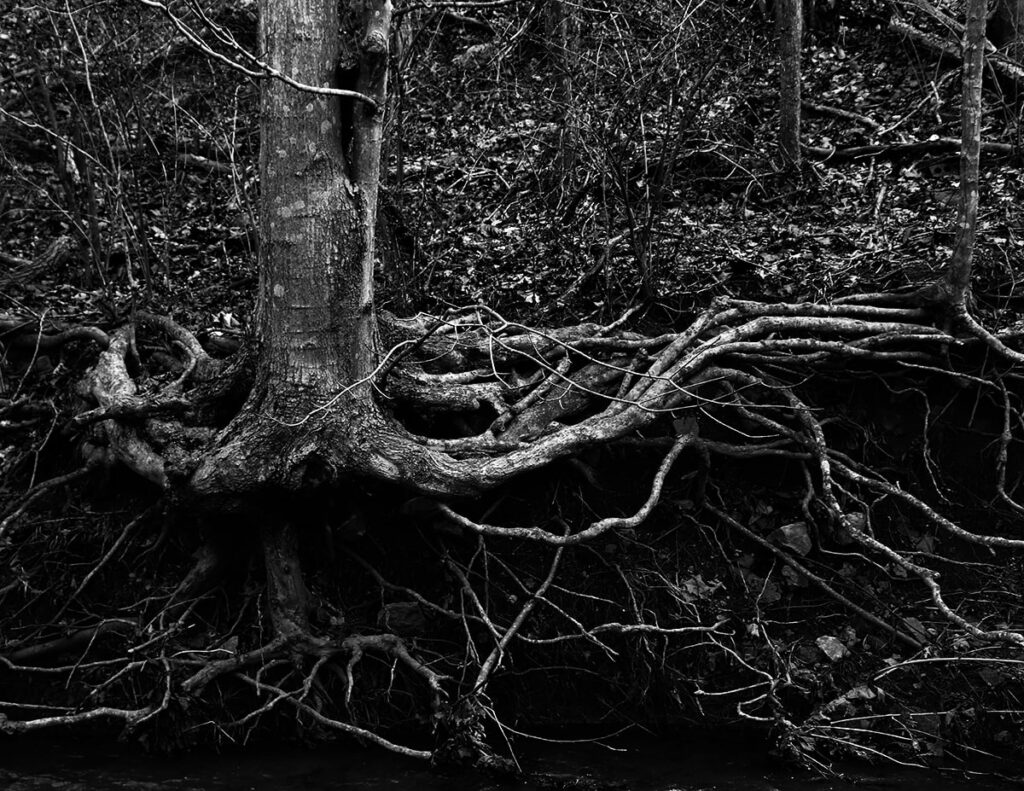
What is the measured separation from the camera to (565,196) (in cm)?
820

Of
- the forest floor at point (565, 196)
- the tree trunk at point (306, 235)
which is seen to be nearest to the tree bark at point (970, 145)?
the forest floor at point (565, 196)

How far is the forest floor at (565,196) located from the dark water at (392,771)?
44 centimetres

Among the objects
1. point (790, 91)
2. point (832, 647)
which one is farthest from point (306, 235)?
point (790, 91)

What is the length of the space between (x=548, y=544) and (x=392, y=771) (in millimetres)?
1373

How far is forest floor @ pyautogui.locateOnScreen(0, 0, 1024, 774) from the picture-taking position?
6492mm

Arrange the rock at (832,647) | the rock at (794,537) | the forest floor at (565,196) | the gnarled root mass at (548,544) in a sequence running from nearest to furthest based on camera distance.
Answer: the gnarled root mass at (548,544) → the rock at (832,647) → the rock at (794,537) → the forest floor at (565,196)

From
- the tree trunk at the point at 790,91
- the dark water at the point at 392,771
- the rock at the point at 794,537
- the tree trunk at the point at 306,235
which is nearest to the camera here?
the dark water at the point at 392,771

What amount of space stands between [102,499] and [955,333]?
519 cm

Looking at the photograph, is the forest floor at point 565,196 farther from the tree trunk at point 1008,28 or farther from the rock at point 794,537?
the tree trunk at point 1008,28

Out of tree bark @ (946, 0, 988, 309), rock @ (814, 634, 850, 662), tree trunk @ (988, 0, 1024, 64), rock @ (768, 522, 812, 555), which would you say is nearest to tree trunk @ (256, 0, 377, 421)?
rock @ (768, 522, 812, 555)

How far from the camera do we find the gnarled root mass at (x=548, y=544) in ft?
16.7

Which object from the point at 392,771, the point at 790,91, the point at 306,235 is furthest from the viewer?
the point at 790,91

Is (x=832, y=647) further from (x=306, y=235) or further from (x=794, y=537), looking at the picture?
(x=306, y=235)

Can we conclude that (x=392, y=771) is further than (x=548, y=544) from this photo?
No
